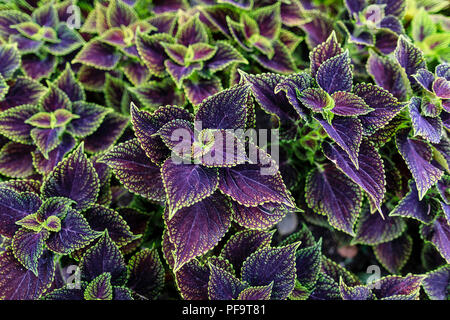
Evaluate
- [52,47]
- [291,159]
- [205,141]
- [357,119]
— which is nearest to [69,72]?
[52,47]

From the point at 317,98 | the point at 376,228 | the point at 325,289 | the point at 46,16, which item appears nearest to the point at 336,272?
the point at 325,289

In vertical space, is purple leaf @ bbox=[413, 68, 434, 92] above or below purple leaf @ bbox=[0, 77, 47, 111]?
above

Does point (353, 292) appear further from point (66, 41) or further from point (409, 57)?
point (66, 41)

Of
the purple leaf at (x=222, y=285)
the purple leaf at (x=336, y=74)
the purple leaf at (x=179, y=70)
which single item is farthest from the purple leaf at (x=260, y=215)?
the purple leaf at (x=179, y=70)

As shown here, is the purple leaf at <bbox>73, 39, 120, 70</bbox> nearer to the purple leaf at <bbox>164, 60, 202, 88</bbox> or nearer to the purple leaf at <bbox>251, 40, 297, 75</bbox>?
the purple leaf at <bbox>164, 60, 202, 88</bbox>

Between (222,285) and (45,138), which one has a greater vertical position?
(45,138)

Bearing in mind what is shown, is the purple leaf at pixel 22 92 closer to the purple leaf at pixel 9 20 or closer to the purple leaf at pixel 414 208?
the purple leaf at pixel 9 20

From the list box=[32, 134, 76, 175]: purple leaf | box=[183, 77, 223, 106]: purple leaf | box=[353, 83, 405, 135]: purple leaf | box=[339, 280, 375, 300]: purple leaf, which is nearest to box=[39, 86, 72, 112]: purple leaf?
box=[32, 134, 76, 175]: purple leaf
